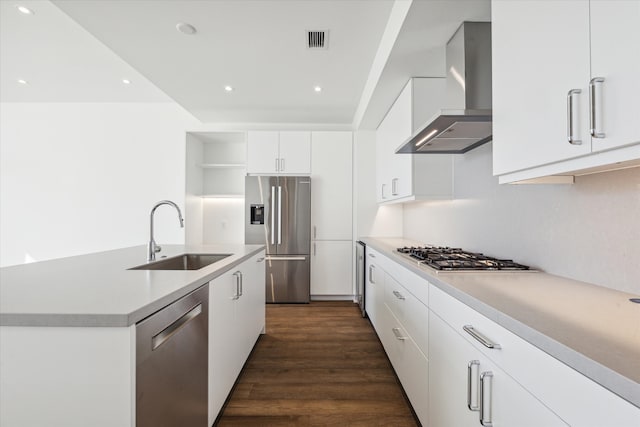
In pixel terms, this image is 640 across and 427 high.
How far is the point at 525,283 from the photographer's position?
4.00 ft

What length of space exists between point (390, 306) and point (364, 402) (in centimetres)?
66

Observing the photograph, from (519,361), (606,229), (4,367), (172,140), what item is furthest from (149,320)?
(172,140)

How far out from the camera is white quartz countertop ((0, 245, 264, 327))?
33.4 inches

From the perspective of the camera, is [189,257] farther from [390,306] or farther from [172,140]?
[172,140]

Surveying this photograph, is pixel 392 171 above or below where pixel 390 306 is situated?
above

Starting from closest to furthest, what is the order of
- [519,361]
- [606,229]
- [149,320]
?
[519,361], [149,320], [606,229]

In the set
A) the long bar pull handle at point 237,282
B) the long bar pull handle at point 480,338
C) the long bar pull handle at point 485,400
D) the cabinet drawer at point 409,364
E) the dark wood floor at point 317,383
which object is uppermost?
the long bar pull handle at point 480,338

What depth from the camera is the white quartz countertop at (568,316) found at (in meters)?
0.55

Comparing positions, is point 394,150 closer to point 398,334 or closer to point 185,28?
point 398,334

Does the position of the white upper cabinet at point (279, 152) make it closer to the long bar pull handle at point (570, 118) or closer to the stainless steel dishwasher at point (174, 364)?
the stainless steel dishwasher at point (174, 364)

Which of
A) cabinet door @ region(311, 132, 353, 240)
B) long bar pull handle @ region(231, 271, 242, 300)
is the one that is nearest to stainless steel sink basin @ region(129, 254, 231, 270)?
long bar pull handle @ region(231, 271, 242, 300)

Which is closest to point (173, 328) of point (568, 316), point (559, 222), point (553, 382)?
point (553, 382)

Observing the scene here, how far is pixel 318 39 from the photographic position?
2457 millimetres

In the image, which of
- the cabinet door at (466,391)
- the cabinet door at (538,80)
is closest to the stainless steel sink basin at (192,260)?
the cabinet door at (466,391)
